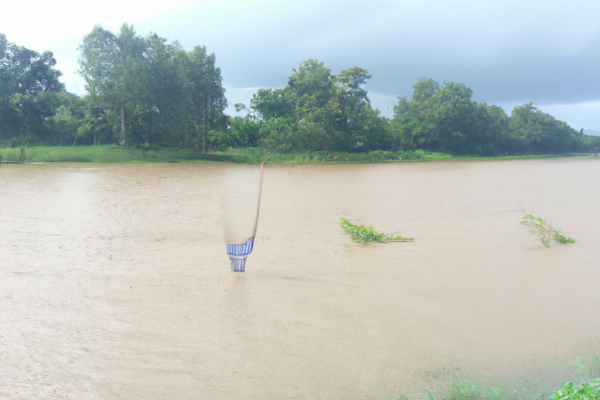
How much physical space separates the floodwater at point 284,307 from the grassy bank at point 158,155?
→ 12.6m

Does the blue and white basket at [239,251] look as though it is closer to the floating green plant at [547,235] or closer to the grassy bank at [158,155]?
the floating green plant at [547,235]

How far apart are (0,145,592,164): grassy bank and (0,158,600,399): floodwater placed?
1255cm

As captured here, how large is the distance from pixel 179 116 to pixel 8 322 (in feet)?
91.4

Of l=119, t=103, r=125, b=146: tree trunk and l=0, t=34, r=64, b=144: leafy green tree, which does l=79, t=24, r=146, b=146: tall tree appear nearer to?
l=119, t=103, r=125, b=146: tree trunk

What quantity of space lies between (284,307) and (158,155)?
25920 millimetres

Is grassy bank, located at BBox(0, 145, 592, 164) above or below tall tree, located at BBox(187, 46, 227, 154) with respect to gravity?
below

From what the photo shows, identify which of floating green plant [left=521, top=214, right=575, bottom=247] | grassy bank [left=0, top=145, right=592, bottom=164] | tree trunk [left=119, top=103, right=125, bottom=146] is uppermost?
tree trunk [left=119, top=103, right=125, bottom=146]

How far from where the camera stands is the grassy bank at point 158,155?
25.4 m

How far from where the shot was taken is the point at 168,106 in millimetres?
30156

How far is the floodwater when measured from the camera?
12.2 feet

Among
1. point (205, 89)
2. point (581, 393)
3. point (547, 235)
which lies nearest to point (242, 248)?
point (581, 393)

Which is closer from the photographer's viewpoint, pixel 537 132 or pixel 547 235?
pixel 547 235

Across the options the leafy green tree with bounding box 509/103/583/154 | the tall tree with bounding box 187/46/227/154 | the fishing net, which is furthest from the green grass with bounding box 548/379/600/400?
the leafy green tree with bounding box 509/103/583/154

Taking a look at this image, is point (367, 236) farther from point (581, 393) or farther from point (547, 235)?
point (581, 393)
